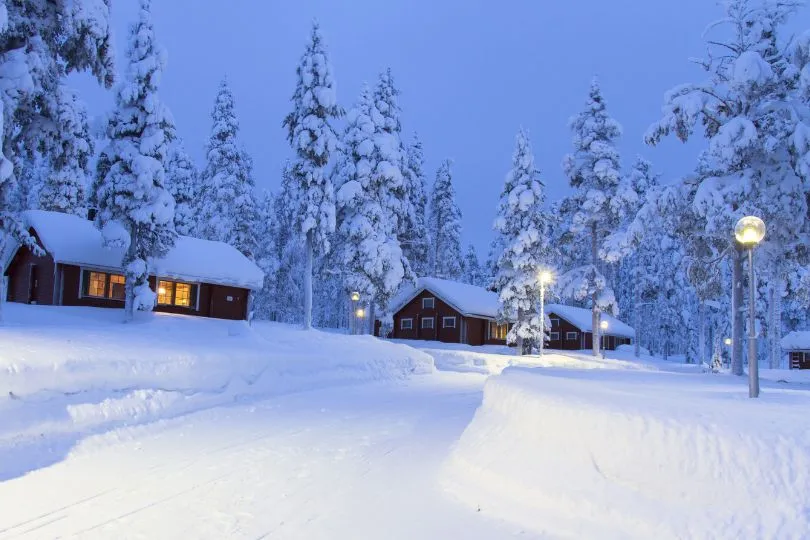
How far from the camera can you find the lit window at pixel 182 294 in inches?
1372

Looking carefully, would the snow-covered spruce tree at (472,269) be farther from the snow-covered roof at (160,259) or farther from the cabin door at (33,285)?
the cabin door at (33,285)

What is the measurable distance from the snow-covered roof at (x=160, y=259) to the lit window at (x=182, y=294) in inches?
73.1

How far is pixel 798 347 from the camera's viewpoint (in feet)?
160

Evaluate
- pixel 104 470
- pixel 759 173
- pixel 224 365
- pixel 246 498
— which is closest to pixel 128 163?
pixel 224 365

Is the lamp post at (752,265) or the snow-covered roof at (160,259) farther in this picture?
the snow-covered roof at (160,259)

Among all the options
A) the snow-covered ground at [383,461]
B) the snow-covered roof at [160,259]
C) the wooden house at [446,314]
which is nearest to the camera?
the snow-covered ground at [383,461]

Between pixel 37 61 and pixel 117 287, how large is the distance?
18604mm

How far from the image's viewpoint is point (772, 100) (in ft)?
59.7

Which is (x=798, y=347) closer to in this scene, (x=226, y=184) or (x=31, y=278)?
(x=226, y=184)

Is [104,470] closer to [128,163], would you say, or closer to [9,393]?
[9,393]

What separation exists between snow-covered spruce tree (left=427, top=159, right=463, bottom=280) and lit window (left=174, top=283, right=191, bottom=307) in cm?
2512

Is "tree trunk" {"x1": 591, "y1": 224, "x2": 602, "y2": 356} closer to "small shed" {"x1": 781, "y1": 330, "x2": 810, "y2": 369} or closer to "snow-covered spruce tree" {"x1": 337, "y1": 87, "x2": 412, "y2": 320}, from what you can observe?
"snow-covered spruce tree" {"x1": 337, "y1": 87, "x2": 412, "y2": 320}

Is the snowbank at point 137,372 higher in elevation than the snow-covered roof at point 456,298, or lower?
lower

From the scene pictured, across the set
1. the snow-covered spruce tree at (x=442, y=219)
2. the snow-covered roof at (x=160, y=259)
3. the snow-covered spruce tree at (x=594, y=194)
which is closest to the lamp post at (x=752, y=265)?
the snow-covered roof at (x=160, y=259)
